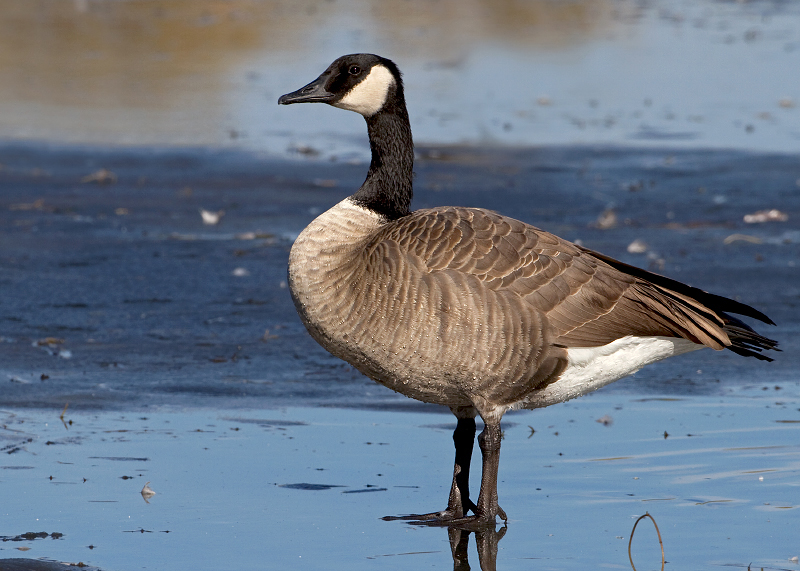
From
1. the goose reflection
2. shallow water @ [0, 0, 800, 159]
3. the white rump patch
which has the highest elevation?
the white rump patch

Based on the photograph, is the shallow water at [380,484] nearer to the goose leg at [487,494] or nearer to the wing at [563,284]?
the goose leg at [487,494]

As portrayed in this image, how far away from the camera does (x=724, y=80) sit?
17922 millimetres

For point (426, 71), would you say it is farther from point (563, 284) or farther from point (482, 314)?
point (482, 314)

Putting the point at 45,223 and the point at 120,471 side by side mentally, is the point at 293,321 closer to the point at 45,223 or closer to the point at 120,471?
the point at 120,471

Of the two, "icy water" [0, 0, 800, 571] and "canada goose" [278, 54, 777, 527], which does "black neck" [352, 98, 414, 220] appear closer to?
"canada goose" [278, 54, 777, 527]

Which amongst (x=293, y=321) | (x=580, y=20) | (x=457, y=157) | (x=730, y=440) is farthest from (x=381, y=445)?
(x=580, y=20)

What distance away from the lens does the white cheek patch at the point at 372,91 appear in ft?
17.1

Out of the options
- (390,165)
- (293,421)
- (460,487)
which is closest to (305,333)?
(293,421)

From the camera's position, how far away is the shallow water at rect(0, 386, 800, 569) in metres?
4.27

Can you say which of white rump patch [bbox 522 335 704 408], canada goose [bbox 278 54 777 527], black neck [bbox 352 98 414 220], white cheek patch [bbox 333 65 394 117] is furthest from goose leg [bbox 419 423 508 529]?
white cheek patch [bbox 333 65 394 117]

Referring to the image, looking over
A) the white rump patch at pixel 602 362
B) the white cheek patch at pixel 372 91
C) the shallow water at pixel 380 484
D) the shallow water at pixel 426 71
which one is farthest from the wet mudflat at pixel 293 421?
the shallow water at pixel 426 71

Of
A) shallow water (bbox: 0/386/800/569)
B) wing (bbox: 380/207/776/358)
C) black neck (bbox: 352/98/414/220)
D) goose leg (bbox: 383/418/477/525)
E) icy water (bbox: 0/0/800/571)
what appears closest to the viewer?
shallow water (bbox: 0/386/800/569)

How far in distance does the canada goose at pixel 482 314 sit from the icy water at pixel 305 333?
53 centimetres

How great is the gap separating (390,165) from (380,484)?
4.91ft
